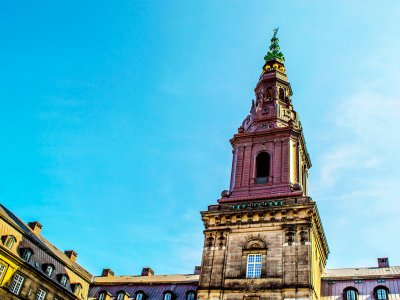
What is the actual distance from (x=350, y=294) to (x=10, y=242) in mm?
32246

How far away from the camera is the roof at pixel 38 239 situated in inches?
1859

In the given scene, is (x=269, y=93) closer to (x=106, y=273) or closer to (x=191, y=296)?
(x=191, y=296)

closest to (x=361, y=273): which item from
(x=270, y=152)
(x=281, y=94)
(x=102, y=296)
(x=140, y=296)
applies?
(x=270, y=152)

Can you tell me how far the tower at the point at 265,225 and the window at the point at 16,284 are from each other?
54.3 ft

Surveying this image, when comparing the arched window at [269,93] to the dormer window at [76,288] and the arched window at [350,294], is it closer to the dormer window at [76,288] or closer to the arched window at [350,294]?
the arched window at [350,294]

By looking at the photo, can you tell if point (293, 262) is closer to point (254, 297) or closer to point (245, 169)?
point (254, 297)

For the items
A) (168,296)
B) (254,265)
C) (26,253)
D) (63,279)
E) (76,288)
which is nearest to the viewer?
(254,265)

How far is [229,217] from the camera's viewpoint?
46469mm

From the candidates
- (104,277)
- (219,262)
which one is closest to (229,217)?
(219,262)

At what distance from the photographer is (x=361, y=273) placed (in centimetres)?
4997

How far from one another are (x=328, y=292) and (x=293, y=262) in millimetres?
7820

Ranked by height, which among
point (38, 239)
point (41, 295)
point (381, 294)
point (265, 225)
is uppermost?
point (265, 225)

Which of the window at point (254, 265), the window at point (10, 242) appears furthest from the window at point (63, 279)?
the window at point (254, 265)

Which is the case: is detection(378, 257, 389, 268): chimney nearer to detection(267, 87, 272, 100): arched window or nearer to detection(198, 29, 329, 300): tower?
detection(198, 29, 329, 300): tower
